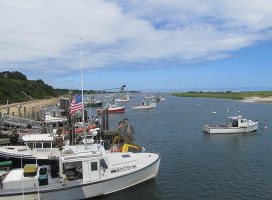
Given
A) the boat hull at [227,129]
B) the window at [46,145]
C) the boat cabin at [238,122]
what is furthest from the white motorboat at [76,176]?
the boat cabin at [238,122]

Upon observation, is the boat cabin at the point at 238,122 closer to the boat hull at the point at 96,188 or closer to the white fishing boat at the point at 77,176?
the boat hull at the point at 96,188

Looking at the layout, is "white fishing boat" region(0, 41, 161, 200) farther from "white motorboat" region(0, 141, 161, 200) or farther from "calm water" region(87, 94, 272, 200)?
"calm water" region(87, 94, 272, 200)

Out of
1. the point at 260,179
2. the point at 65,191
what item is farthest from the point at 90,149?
the point at 260,179

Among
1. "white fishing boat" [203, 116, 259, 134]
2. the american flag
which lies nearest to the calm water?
"white fishing boat" [203, 116, 259, 134]

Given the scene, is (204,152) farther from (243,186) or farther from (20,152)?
(20,152)

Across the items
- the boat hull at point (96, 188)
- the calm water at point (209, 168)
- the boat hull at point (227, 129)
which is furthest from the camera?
the boat hull at point (227, 129)

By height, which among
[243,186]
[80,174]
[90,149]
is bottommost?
[243,186]

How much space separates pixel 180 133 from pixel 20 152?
2723 centimetres

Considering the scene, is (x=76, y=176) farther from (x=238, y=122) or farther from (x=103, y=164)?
(x=238, y=122)

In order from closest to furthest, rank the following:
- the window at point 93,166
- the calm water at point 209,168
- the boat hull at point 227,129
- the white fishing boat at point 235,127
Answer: the window at point 93,166
the calm water at point 209,168
the boat hull at point 227,129
the white fishing boat at point 235,127

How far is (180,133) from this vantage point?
45.0 m

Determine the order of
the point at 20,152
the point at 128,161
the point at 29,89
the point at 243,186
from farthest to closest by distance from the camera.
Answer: the point at 29,89 < the point at 20,152 < the point at 243,186 < the point at 128,161

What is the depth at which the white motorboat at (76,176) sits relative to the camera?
1695cm

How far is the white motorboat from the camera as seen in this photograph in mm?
16953
